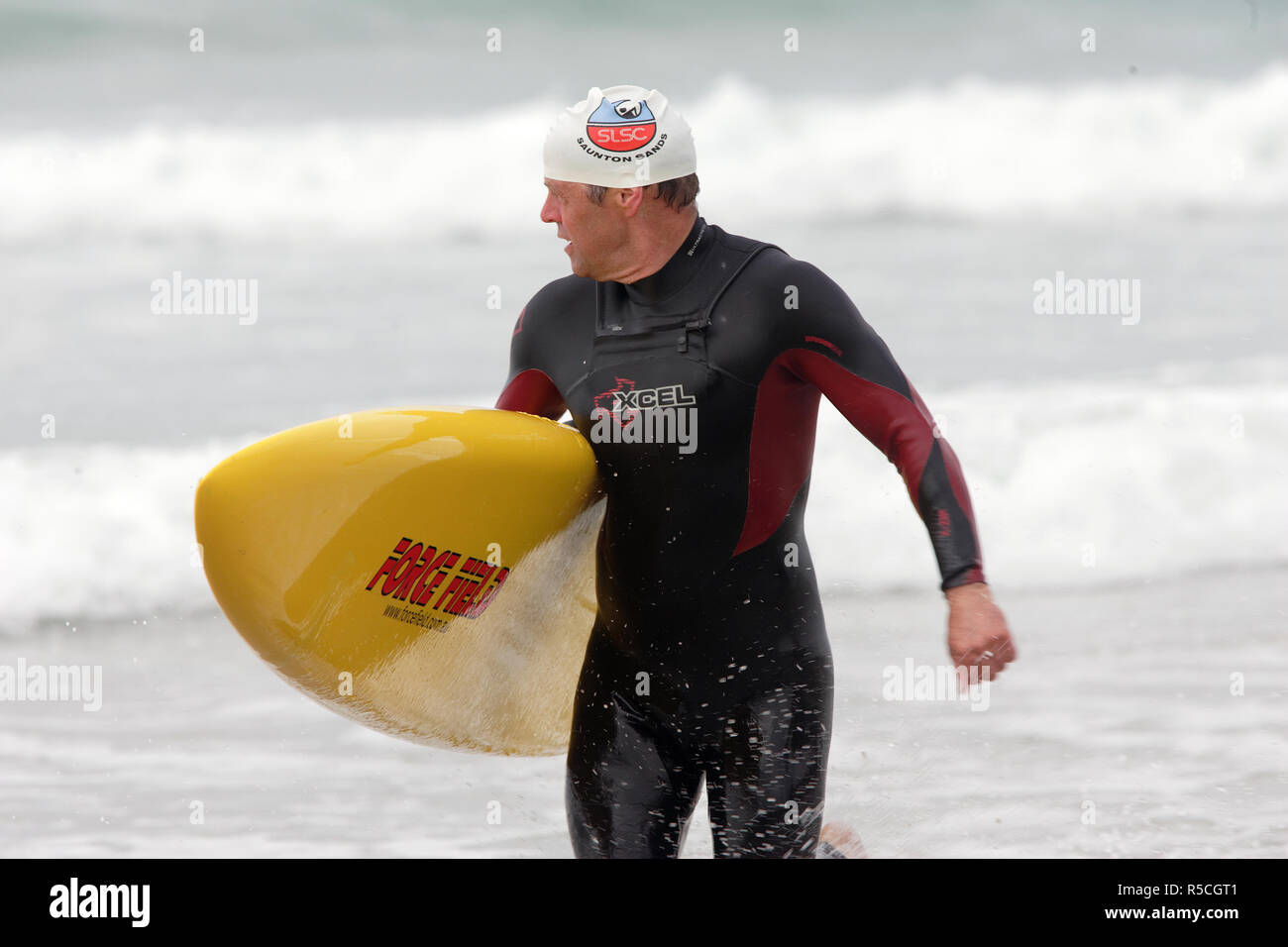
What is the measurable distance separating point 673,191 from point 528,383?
54cm

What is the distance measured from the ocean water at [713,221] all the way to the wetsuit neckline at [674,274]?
18.9ft

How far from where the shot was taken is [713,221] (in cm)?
1312

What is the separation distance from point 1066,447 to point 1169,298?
3.67 m

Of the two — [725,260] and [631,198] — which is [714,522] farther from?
[631,198]

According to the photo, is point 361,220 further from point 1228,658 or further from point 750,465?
point 750,465

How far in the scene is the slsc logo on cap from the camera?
2.64m

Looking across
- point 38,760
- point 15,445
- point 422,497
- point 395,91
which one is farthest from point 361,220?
point 422,497

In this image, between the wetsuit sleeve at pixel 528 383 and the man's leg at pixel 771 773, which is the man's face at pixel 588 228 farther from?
the man's leg at pixel 771 773

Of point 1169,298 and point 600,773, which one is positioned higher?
point 600,773

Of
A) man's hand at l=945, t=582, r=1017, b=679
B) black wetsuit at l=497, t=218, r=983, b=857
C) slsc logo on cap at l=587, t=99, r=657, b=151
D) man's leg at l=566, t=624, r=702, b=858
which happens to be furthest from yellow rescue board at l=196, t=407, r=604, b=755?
man's hand at l=945, t=582, r=1017, b=679

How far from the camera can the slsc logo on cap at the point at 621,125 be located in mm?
2643

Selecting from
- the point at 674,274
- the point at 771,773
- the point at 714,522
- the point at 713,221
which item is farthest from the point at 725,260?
the point at 713,221

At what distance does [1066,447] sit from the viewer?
9930 millimetres

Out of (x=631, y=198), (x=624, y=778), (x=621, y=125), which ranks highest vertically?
(x=621, y=125)
